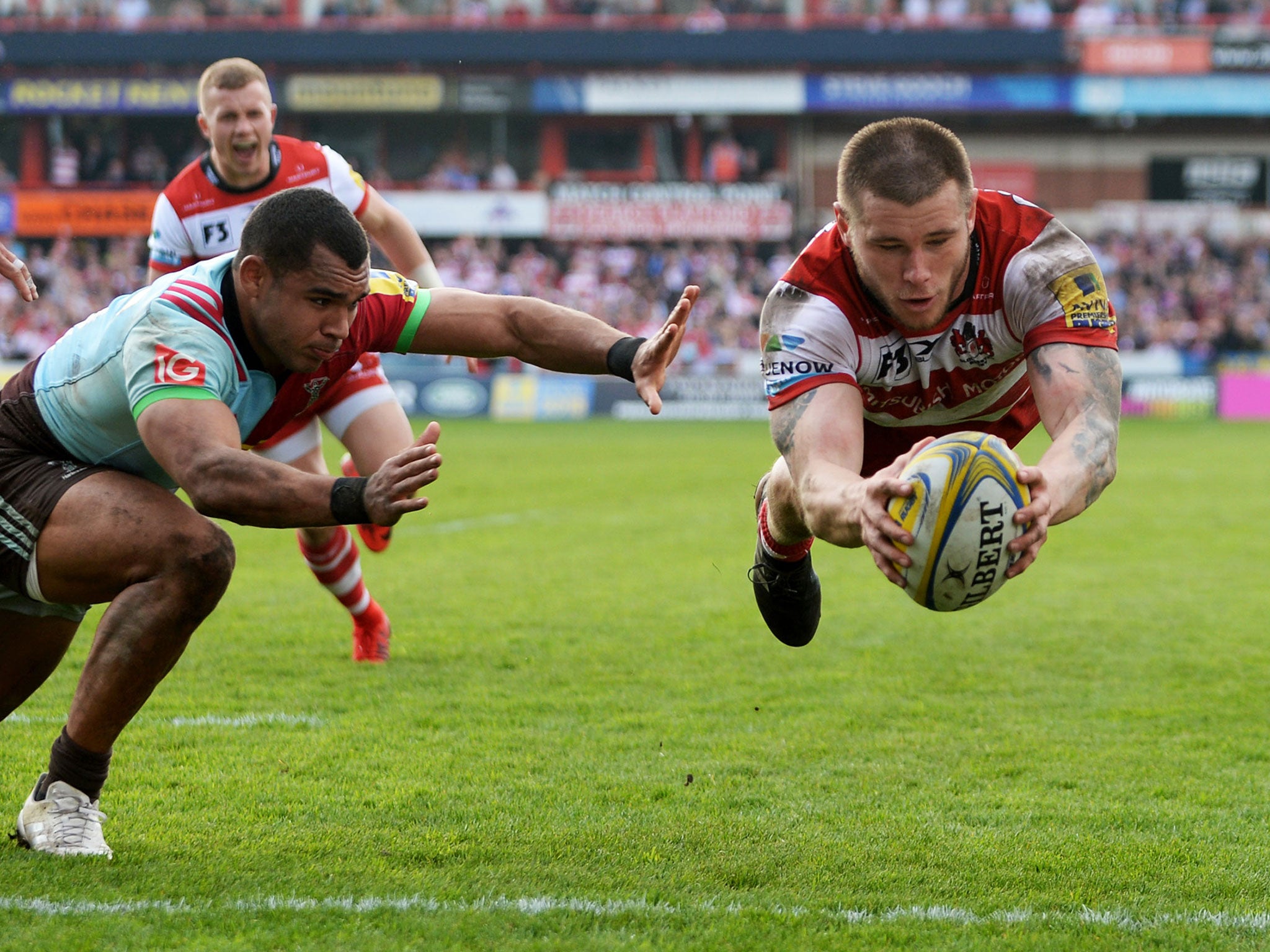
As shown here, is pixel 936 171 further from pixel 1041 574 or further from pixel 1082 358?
pixel 1041 574

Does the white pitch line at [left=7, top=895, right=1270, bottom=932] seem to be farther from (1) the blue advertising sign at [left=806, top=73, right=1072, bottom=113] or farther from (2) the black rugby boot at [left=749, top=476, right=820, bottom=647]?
(1) the blue advertising sign at [left=806, top=73, right=1072, bottom=113]

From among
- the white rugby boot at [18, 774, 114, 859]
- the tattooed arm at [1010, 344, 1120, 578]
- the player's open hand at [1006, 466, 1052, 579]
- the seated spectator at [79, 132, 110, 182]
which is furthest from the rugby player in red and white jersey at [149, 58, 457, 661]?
the seated spectator at [79, 132, 110, 182]

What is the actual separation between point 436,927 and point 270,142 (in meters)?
4.86

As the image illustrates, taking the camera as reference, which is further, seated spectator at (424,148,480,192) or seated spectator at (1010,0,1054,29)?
seated spectator at (424,148,480,192)

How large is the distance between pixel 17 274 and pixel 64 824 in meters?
2.06

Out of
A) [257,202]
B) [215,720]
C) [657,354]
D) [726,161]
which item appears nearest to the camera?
[657,354]

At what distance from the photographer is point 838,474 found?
4.18 metres

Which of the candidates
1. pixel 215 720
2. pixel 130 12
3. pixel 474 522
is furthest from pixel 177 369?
pixel 130 12

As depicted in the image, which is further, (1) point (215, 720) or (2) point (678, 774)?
(1) point (215, 720)

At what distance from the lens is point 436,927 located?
343cm

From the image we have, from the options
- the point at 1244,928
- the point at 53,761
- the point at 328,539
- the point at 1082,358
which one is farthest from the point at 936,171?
the point at 328,539

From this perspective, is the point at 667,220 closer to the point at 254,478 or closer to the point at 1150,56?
the point at 1150,56

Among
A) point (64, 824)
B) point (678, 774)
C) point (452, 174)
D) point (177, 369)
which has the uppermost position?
point (177, 369)

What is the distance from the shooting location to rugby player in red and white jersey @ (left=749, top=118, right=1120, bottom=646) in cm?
403
